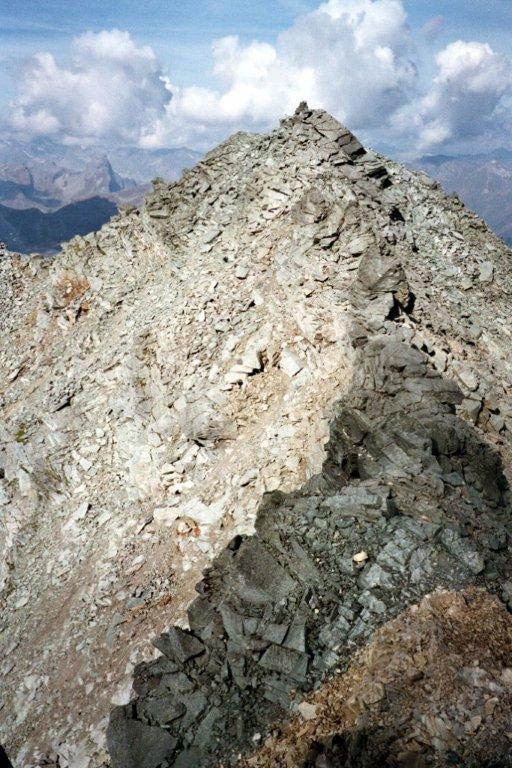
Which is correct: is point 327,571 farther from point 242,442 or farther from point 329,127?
point 329,127

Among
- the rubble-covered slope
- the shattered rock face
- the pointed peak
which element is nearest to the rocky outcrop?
→ the rubble-covered slope

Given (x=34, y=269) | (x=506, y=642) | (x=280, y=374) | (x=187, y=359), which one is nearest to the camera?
(x=506, y=642)

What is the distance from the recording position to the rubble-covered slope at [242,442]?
1212 cm

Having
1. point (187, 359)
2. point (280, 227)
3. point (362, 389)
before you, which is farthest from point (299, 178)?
point (362, 389)

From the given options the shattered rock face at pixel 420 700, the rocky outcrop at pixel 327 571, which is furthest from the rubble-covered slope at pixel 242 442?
the shattered rock face at pixel 420 700

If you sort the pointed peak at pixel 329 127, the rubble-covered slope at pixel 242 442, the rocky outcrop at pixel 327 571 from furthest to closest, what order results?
the pointed peak at pixel 329 127 < the rubble-covered slope at pixel 242 442 < the rocky outcrop at pixel 327 571

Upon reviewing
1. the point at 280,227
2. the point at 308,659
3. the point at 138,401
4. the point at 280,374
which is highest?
the point at 280,227

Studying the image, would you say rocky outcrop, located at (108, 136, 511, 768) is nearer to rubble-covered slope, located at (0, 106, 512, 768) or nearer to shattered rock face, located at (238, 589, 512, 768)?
rubble-covered slope, located at (0, 106, 512, 768)

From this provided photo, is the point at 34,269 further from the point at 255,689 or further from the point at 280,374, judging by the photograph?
the point at 255,689

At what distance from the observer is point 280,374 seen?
22234mm

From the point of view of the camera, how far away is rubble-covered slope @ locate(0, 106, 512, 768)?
12125mm

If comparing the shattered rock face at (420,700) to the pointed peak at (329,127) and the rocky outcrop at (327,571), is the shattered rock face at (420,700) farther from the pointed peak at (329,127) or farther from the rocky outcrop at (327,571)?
the pointed peak at (329,127)

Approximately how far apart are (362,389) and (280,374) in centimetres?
492

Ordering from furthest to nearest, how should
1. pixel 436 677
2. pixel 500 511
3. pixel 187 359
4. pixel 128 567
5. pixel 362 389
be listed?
pixel 187 359 → pixel 128 567 → pixel 362 389 → pixel 500 511 → pixel 436 677
